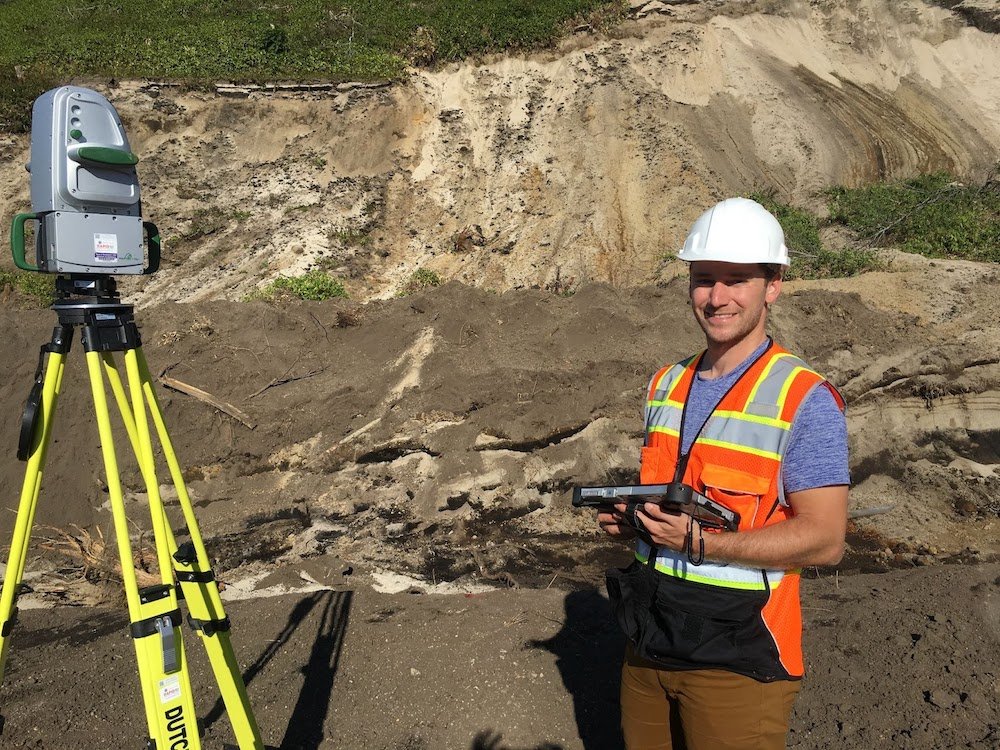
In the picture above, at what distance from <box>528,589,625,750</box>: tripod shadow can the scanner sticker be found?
306 cm

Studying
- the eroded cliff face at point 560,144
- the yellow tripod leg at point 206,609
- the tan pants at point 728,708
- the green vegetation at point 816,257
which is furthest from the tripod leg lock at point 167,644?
the eroded cliff face at point 560,144

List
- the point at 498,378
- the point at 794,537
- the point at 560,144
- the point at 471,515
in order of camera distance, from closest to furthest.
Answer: the point at 794,537 → the point at 471,515 → the point at 498,378 → the point at 560,144

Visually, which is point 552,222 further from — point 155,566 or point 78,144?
point 78,144

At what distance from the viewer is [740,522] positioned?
1818mm

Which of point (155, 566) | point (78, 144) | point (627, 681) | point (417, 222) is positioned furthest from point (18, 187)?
point (627, 681)

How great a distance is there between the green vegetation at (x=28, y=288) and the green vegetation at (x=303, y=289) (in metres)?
3.21

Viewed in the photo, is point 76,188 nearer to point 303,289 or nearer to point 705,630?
point 705,630

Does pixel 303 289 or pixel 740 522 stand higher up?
pixel 740 522

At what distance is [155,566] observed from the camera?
5680 millimetres

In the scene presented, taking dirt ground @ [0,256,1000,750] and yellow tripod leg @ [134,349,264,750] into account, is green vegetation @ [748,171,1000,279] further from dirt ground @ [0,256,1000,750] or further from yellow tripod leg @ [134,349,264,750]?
yellow tripod leg @ [134,349,264,750]

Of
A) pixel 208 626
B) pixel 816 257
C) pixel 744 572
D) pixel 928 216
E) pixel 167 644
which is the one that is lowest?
pixel 208 626

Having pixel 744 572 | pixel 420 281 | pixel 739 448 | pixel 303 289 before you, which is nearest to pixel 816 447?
pixel 739 448

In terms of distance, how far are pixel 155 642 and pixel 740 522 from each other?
189cm

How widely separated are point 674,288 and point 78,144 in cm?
817
